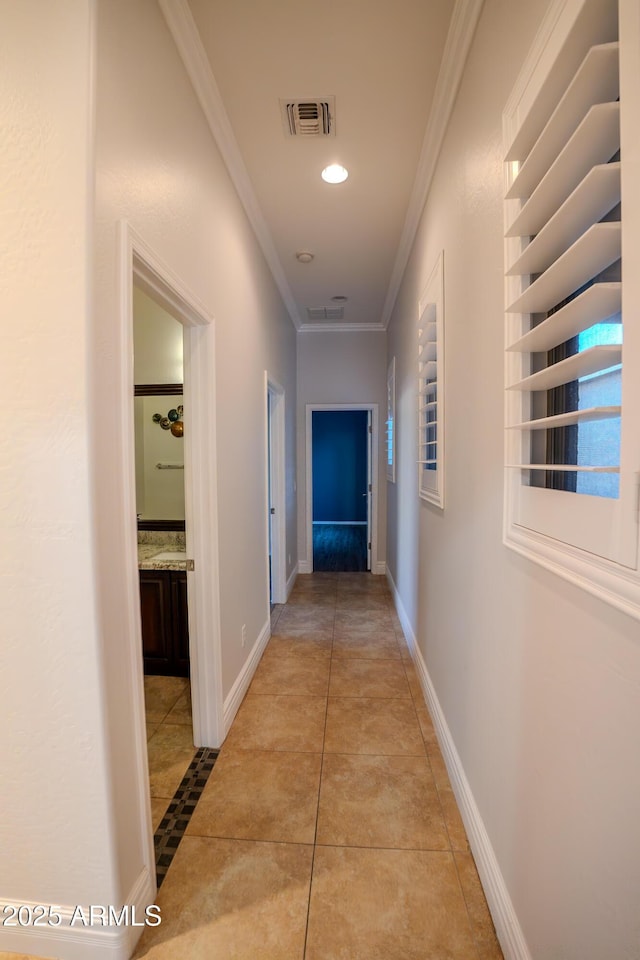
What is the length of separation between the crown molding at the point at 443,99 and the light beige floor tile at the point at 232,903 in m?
2.98

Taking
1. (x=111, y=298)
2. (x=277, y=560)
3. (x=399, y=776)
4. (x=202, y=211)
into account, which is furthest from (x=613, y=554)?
(x=277, y=560)

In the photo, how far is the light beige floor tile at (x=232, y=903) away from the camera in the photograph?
1.22 meters

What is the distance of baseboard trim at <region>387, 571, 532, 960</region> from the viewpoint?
115 centimetres

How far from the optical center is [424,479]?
8.49ft

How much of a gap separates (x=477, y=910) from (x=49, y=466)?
1.81m

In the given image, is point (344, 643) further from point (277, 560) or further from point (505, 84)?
point (505, 84)

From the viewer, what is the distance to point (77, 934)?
47.0 inches

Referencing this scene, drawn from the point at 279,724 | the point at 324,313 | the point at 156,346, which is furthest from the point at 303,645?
the point at 324,313

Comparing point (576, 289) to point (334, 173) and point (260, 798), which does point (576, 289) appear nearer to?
point (334, 173)

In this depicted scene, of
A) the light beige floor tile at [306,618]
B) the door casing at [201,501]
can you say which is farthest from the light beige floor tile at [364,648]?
the door casing at [201,501]

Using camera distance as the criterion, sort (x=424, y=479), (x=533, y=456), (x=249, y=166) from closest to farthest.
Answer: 1. (x=533, y=456)
2. (x=249, y=166)
3. (x=424, y=479)

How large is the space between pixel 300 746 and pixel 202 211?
2535mm

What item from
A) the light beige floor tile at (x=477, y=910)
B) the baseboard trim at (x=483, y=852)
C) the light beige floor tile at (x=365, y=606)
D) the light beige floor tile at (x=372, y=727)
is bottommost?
the light beige floor tile at (x=477, y=910)

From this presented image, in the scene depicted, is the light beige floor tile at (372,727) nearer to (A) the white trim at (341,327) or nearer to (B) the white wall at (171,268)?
(B) the white wall at (171,268)
